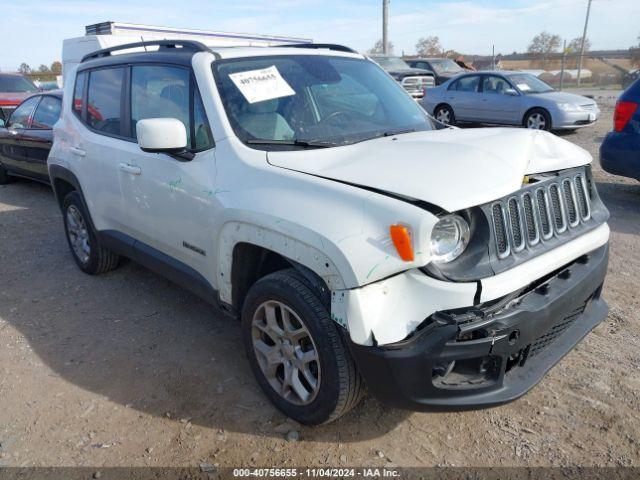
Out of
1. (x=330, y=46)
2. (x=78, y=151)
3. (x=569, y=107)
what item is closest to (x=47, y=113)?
(x=78, y=151)

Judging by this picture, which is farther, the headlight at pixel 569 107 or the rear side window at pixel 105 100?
the headlight at pixel 569 107

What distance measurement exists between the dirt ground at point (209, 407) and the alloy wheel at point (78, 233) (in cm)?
67

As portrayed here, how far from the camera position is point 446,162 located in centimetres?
245

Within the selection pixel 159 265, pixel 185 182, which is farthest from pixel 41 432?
pixel 185 182

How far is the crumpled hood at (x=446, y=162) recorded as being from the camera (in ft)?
7.36

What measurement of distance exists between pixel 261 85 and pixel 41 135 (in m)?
5.65

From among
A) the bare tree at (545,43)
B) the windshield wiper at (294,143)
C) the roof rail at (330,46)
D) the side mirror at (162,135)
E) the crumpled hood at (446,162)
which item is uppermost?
the roof rail at (330,46)

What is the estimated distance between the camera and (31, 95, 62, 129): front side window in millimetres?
7447

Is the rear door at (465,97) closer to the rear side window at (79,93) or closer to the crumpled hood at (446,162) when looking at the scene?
the rear side window at (79,93)

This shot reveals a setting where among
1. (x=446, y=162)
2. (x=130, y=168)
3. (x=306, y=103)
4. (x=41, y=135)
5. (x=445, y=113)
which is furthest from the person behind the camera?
(x=445, y=113)

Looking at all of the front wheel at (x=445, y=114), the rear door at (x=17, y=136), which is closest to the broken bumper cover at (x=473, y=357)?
the rear door at (x=17, y=136)

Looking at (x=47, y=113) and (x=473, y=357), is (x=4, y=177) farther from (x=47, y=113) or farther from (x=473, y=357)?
(x=473, y=357)

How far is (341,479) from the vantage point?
2.44 metres

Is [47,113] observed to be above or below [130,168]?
below
